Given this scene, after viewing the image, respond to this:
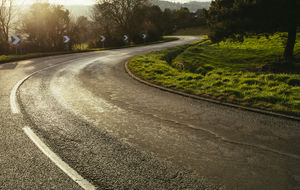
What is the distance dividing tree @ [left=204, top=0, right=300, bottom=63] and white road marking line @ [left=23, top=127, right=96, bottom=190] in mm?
12809

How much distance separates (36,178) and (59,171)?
329 mm

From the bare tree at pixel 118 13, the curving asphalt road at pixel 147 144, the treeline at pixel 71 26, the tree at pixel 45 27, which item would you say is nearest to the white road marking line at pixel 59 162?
the curving asphalt road at pixel 147 144

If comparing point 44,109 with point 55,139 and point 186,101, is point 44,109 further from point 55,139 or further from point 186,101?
point 186,101

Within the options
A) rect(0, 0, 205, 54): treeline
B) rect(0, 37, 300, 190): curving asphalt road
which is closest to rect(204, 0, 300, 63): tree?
rect(0, 37, 300, 190): curving asphalt road

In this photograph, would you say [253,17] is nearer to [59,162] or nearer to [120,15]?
[59,162]

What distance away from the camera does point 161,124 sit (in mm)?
5395

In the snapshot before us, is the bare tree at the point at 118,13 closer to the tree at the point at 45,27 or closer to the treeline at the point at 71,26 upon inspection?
the treeline at the point at 71,26

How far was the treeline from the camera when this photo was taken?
2614 cm

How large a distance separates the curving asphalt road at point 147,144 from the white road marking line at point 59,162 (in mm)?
73

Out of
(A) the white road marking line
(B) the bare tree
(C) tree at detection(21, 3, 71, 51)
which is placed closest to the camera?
(A) the white road marking line

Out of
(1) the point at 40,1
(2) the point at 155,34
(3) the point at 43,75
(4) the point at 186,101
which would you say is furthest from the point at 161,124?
(2) the point at 155,34

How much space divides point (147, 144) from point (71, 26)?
95.2 feet

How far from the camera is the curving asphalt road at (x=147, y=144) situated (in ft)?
10.9

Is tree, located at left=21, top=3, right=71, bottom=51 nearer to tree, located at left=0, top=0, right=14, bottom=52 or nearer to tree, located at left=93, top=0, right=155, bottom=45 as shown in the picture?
tree, located at left=0, top=0, right=14, bottom=52
